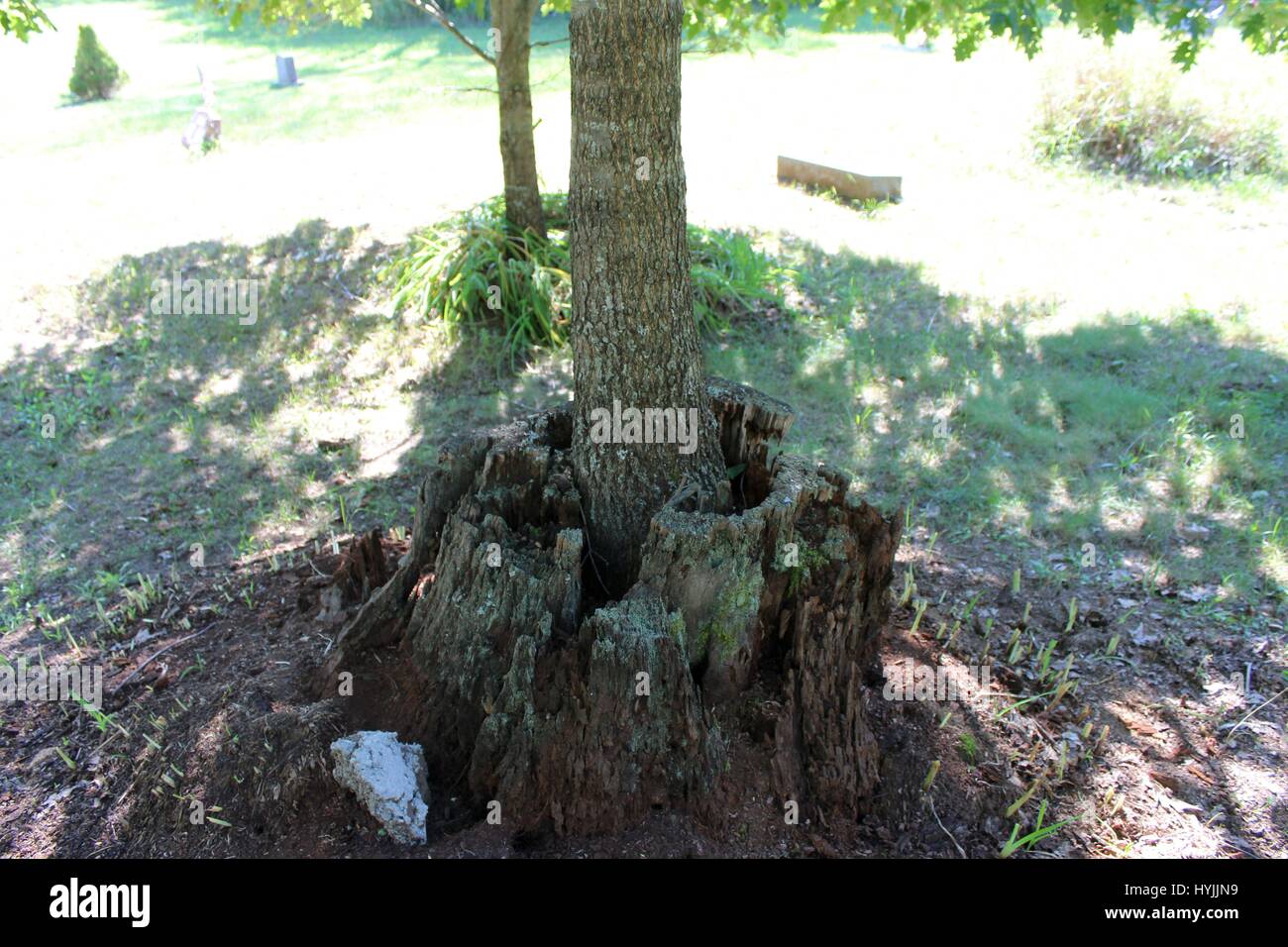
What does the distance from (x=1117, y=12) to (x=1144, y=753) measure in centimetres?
415

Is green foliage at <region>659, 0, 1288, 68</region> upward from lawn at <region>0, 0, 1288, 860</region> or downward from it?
upward

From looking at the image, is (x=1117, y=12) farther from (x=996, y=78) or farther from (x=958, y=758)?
(x=996, y=78)

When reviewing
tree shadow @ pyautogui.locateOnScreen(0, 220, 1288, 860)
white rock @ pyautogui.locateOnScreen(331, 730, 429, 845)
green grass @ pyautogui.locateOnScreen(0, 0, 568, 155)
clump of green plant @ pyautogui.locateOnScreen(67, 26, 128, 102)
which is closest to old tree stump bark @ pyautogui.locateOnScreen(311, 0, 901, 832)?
white rock @ pyautogui.locateOnScreen(331, 730, 429, 845)

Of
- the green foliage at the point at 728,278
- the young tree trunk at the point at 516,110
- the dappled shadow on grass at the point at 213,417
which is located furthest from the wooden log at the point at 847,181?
the dappled shadow on grass at the point at 213,417

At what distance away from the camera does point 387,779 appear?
2.67m

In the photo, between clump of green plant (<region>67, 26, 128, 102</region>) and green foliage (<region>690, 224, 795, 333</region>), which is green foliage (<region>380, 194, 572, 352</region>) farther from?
clump of green plant (<region>67, 26, 128, 102</region>)

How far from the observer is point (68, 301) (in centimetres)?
781

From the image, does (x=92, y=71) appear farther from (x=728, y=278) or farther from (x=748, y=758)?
(x=748, y=758)

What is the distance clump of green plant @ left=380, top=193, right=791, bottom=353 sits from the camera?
6973 mm

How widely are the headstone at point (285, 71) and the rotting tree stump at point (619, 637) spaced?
1715 cm

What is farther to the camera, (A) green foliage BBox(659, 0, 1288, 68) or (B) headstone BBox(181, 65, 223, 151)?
(B) headstone BBox(181, 65, 223, 151)

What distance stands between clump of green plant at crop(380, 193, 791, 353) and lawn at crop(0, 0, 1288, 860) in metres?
0.21

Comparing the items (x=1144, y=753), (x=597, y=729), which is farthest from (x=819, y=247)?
(x=597, y=729)

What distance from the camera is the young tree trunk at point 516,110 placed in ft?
22.4
